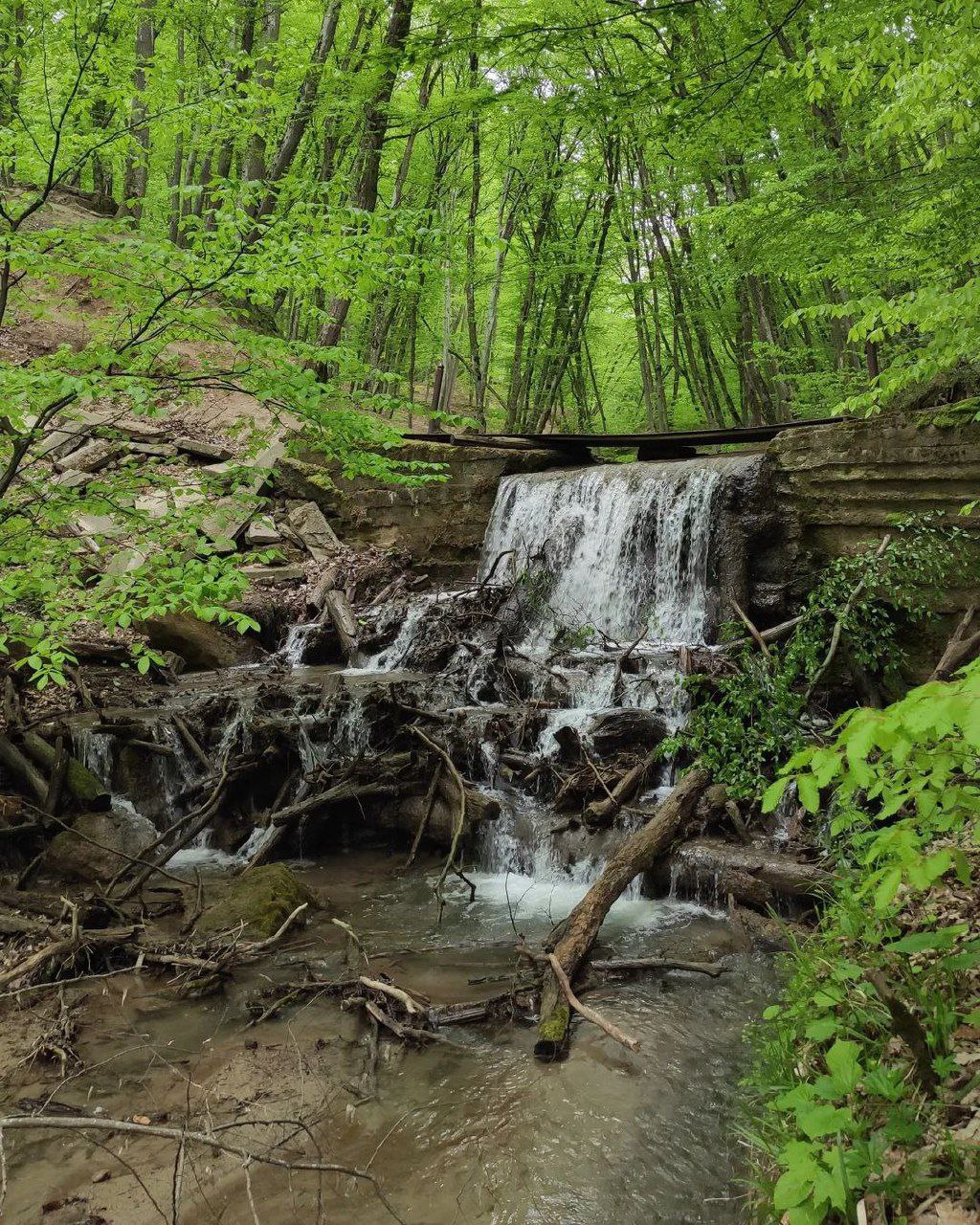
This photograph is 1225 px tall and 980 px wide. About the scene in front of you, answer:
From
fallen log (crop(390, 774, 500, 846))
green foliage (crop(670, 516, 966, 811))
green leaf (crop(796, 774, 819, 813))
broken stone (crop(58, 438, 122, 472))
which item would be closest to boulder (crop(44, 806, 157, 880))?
fallen log (crop(390, 774, 500, 846))

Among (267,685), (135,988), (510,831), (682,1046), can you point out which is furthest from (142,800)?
(682,1046)

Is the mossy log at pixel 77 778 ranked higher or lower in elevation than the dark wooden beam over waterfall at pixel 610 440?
lower

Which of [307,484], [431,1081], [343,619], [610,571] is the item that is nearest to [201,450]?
[307,484]

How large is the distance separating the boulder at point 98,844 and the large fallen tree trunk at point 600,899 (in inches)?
126

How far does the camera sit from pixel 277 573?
12172mm

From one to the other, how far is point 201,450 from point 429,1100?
11569mm

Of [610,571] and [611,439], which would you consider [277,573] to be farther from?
[611,439]

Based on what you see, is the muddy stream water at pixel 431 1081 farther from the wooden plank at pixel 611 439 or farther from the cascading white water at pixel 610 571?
the wooden plank at pixel 611 439

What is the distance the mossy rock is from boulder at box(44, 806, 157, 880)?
847 mm

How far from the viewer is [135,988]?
14.8 feet

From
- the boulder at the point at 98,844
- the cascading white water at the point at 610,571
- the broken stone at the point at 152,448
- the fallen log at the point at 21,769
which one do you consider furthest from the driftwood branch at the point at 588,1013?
the broken stone at the point at 152,448

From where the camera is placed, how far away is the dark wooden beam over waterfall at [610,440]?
12430 millimetres

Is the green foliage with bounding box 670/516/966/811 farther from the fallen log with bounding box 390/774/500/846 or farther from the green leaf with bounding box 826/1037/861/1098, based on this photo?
the green leaf with bounding box 826/1037/861/1098

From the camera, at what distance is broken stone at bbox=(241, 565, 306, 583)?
39.5 ft
